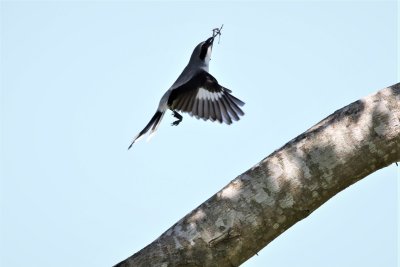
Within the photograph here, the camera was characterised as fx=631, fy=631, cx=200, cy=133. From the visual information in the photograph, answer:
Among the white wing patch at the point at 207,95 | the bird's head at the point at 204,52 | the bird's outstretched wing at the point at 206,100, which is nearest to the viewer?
the bird's outstretched wing at the point at 206,100

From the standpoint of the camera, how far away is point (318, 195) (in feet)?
11.3

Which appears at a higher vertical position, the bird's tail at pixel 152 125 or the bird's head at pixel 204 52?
the bird's head at pixel 204 52

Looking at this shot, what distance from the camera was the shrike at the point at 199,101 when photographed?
24.9 feet

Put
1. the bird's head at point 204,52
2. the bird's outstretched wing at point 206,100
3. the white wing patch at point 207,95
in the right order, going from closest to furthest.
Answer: the bird's outstretched wing at point 206,100 → the white wing patch at point 207,95 → the bird's head at point 204,52

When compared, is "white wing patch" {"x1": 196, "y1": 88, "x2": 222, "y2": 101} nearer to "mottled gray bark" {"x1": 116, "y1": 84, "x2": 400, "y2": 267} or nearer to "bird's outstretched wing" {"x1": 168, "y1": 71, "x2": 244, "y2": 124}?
"bird's outstretched wing" {"x1": 168, "y1": 71, "x2": 244, "y2": 124}

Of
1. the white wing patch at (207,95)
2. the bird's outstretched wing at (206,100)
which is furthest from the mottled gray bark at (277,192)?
the white wing patch at (207,95)

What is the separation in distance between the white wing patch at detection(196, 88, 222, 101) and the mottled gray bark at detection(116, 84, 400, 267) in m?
4.28

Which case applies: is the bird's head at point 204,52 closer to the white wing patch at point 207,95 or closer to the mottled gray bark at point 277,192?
the white wing patch at point 207,95

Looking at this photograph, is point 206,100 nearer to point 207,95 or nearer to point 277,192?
point 207,95

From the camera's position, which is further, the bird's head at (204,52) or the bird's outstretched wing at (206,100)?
the bird's head at (204,52)

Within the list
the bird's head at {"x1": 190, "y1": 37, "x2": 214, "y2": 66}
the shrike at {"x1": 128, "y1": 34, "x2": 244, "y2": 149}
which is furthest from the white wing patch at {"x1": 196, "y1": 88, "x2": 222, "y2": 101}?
the bird's head at {"x1": 190, "y1": 37, "x2": 214, "y2": 66}

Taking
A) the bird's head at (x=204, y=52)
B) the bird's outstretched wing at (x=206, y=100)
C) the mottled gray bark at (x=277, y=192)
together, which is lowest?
the mottled gray bark at (x=277, y=192)

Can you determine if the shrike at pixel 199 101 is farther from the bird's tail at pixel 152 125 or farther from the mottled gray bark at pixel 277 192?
the mottled gray bark at pixel 277 192

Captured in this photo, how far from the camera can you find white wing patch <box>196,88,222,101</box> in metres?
7.84
